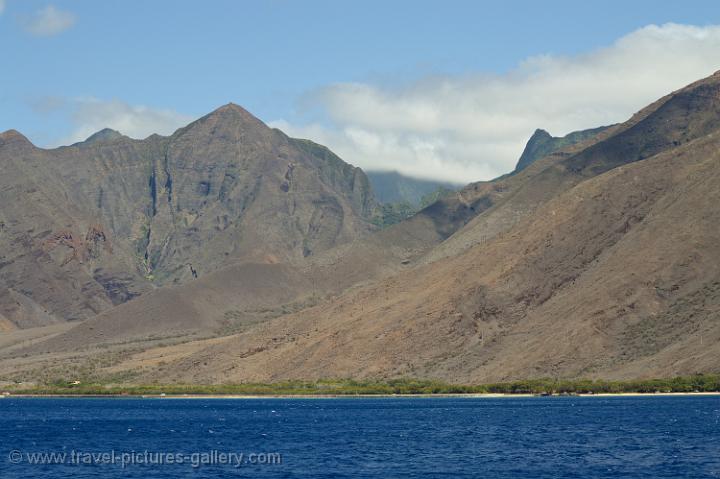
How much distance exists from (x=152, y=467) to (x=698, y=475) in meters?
44.2

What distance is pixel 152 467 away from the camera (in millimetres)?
101375

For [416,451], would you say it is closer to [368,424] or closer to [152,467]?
[152,467]

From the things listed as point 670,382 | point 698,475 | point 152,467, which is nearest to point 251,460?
point 152,467

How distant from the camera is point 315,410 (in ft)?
649

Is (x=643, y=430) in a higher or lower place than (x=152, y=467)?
lower

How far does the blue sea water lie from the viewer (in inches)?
3775

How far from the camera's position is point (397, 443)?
393ft

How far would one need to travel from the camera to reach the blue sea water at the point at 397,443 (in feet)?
315

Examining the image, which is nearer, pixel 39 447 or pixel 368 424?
pixel 39 447

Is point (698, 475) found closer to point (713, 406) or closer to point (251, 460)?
point (251, 460)

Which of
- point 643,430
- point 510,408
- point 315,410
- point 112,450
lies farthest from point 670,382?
point 112,450

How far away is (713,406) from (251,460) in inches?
3074

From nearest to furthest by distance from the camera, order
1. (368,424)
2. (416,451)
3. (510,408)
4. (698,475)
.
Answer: (698,475) < (416,451) < (368,424) < (510,408)

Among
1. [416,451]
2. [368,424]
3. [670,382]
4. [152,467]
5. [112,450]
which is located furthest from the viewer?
[670,382]
